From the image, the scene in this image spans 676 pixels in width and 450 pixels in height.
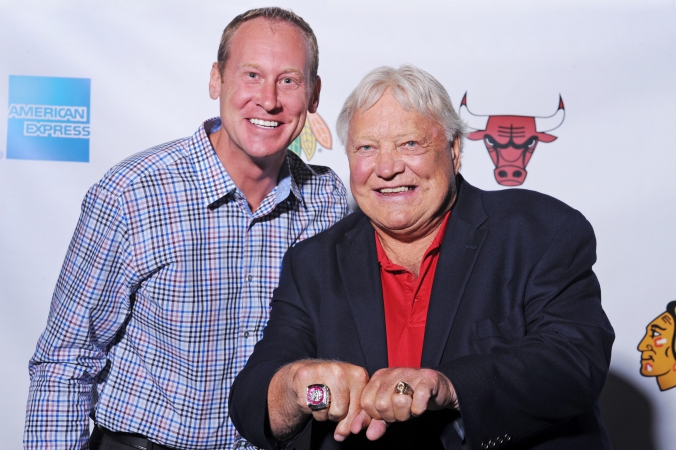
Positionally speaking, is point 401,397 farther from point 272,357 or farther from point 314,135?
point 314,135

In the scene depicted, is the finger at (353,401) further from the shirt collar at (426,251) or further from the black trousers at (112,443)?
the black trousers at (112,443)

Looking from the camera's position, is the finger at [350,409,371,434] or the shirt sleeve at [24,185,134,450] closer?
the finger at [350,409,371,434]

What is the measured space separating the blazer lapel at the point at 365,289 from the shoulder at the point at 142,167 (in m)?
0.52

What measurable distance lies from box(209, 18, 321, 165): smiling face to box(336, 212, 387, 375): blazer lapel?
1.11 feet

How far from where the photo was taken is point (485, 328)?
129 cm

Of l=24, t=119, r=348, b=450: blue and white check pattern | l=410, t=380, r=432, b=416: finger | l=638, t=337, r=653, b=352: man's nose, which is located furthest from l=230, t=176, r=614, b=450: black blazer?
l=638, t=337, r=653, b=352: man's nose

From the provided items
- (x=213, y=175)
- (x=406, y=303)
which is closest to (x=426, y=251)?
(x=406, y=303)

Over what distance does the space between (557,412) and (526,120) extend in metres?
1.44

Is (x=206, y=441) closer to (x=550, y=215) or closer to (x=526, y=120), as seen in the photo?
(x=550, y=215)

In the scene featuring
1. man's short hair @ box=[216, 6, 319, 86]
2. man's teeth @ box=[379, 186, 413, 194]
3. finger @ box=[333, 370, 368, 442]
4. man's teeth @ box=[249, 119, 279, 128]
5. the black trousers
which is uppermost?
man's short hair @ box=[216, 6, 319, 86]

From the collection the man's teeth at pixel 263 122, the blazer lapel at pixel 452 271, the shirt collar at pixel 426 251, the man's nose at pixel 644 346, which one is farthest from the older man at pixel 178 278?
the man's nose at pixel 644 346

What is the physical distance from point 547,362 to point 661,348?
1480 millimetres

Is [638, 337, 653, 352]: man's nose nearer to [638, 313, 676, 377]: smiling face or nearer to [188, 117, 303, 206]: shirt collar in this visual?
[638, 313, 676, 377]: smiling face

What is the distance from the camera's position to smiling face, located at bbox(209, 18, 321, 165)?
5.60 ft
